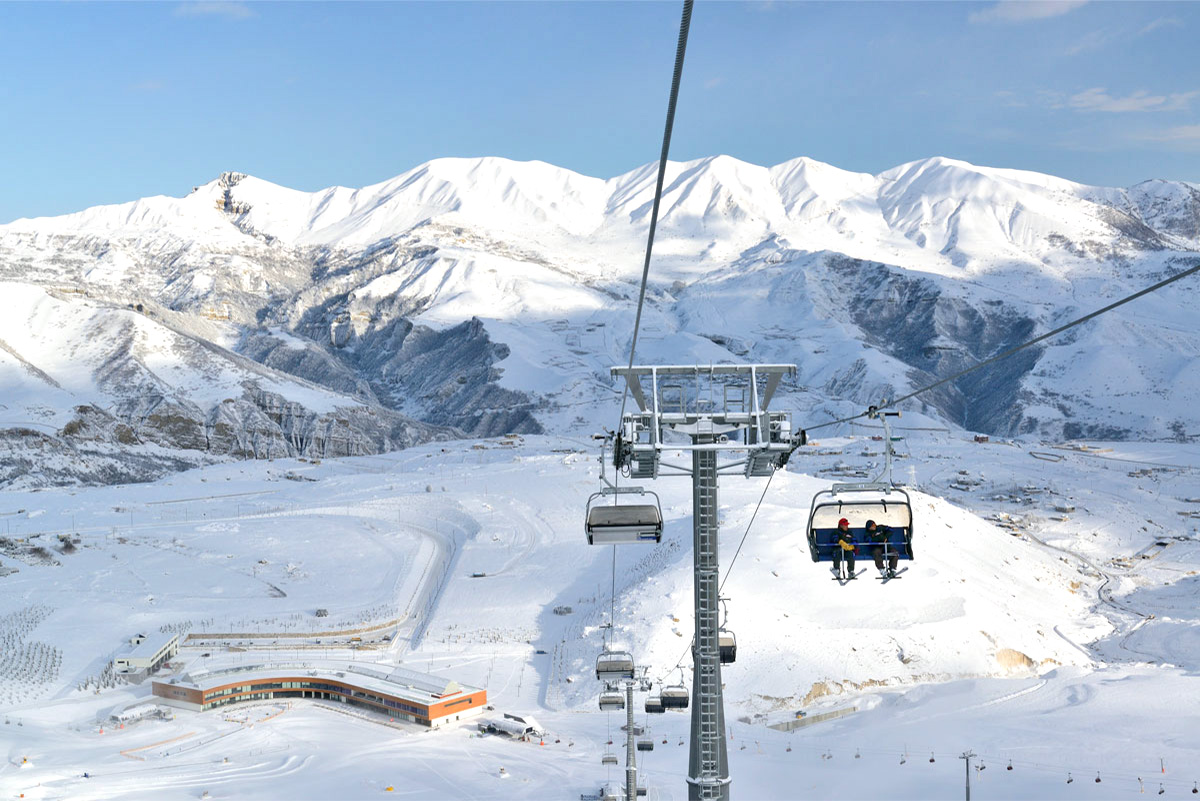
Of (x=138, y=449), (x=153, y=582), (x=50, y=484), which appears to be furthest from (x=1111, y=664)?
(x=138, y=449)

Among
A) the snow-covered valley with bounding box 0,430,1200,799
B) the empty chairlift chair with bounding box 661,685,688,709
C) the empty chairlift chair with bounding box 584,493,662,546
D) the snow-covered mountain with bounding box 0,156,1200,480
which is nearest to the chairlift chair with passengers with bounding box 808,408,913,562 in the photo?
the empty chairlift chair with bounding box 584,493,662,546

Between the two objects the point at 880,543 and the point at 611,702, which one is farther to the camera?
the point at 611,702

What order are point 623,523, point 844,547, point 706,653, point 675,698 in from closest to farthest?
1. point 706,653
2. point 844,547
3. point 623,523
4. point 675,698

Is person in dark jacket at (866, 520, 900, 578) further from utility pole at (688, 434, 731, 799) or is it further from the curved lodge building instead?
the curved lodge building

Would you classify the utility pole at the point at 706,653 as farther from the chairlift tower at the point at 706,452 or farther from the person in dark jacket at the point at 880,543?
the person in dark jacket at the point at 880,543

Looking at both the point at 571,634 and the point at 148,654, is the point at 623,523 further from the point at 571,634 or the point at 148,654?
the point at 148,654

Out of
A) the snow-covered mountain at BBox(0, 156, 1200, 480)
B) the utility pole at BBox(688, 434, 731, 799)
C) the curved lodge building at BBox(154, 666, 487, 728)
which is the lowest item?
the curved lodge building at BBox(154, 666, 487, 728)

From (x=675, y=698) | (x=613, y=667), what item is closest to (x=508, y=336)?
(x=675, y=698)
